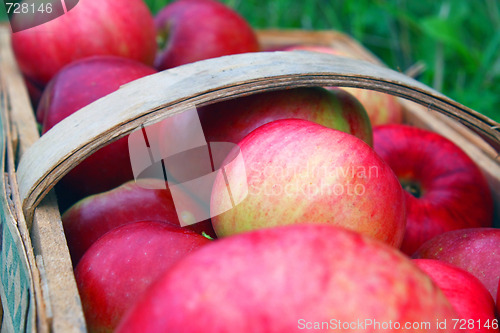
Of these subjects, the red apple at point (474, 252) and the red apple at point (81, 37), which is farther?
the red apple at point (81, 37)

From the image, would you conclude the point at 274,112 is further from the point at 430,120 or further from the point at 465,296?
the point at 430,120

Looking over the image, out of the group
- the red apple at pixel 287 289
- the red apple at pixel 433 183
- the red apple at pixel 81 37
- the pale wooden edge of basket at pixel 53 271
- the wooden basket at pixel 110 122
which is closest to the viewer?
the red apple at pixel 287 289

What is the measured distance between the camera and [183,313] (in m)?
0.35

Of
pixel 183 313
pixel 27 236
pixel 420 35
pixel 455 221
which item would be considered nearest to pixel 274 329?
pixel 183 313

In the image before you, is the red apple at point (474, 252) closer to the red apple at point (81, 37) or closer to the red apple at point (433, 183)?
the red apple at point (433, 183)

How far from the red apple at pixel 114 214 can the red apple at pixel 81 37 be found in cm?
43

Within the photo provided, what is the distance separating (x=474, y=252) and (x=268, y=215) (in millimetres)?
286

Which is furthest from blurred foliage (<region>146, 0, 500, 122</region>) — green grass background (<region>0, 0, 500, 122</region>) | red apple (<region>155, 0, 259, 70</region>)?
red apple (<region>155, 0, 259, 70</region>)

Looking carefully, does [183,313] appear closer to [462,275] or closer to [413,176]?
[462,275]

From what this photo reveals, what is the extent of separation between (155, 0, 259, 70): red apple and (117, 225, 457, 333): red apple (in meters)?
0.85

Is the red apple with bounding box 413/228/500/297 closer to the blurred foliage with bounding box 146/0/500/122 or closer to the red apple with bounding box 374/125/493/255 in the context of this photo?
the red apple with bounding box 374/125/493/255

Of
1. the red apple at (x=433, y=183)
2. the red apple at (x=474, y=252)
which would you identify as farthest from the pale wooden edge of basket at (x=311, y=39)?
the red apple at (x=474, y=252)

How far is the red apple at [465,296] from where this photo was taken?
0.49 meters

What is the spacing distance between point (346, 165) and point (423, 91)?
0.18 metres
